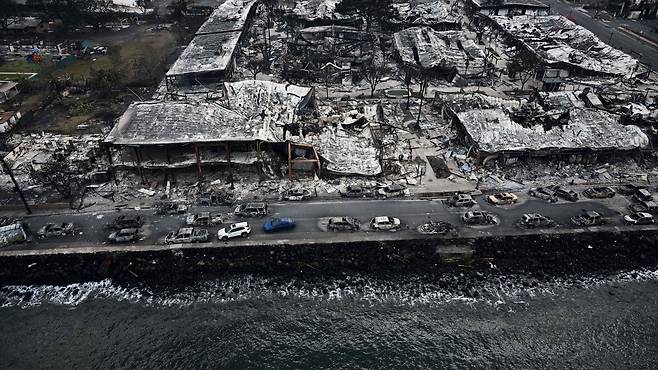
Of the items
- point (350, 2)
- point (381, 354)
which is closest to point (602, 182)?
point (381, 354)

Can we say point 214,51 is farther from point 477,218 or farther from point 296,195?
point 477,218

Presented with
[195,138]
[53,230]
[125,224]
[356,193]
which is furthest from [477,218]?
[53,230]

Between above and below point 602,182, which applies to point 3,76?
above

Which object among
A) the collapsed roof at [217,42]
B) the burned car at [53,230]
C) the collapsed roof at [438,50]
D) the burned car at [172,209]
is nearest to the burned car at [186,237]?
the burned car at [172,209]

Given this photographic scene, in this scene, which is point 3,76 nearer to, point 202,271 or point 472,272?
point 202,271

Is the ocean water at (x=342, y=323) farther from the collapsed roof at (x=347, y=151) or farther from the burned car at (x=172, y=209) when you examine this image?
the collapsed roof at (x=347, y=151)
